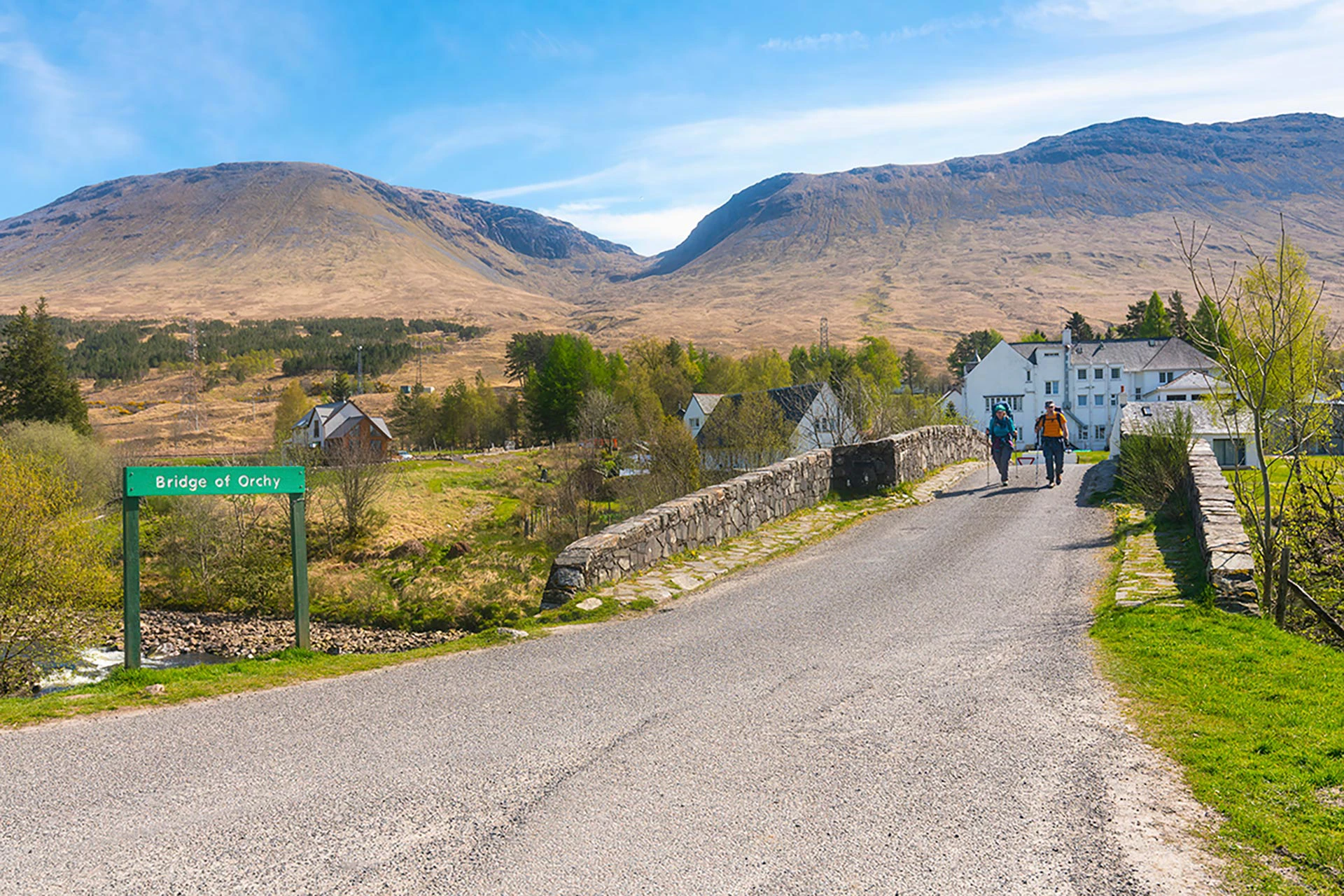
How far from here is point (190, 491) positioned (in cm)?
908

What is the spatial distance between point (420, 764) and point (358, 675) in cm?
282

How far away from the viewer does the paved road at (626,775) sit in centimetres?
404

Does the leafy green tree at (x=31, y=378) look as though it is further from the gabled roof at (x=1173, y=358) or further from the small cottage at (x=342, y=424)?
the gabled roof at (x=1173, y=358)

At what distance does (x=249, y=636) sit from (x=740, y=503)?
1777cm

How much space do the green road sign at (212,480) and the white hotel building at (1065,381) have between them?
77110 mm

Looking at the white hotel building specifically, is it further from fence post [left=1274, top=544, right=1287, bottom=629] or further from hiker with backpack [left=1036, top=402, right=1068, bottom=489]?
fence post [left=1274, top=544, right=1287, bottom=629]

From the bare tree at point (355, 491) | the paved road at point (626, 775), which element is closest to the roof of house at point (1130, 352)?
the bare tree at point (355, 491)

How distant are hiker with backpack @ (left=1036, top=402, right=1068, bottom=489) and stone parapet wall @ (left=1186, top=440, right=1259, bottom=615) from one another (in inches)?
216

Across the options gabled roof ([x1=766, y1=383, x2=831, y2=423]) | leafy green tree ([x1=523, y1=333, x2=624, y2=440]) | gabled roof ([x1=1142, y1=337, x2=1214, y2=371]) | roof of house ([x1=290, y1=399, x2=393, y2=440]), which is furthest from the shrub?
gabled roof ([x1=1142, y1=337, x2=1214, y2=371])

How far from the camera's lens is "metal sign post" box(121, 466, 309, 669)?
28.8 ft

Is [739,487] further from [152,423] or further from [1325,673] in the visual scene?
[152,423]

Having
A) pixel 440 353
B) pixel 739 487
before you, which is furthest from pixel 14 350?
pixel 440 353

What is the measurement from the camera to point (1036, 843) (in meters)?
4.11

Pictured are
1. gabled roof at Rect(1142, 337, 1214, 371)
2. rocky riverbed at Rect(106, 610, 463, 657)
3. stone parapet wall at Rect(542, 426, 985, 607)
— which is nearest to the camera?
stone parapet wall at Rect(542, 426, 985, 607)
